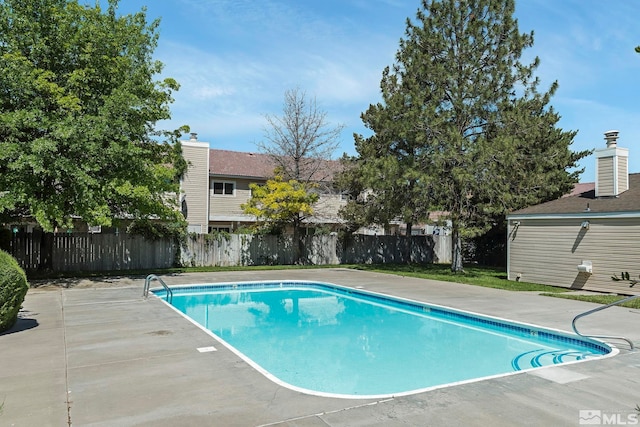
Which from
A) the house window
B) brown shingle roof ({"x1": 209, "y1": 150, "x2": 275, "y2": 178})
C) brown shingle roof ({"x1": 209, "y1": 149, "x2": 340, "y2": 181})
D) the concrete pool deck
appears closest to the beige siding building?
the concrete pool deck

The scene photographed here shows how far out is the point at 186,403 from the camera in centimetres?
487

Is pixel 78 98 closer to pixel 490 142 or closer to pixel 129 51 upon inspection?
pixel 129 51

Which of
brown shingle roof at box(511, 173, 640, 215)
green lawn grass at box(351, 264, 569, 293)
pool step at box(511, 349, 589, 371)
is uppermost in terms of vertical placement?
brown shingle roof at box(511, 173, 640, 215)

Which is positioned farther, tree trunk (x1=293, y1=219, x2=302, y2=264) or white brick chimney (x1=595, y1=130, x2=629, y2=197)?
tree trunk (x1=293, y1=219, x2=302, y2=264)

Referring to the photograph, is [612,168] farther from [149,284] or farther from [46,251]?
[46,251]

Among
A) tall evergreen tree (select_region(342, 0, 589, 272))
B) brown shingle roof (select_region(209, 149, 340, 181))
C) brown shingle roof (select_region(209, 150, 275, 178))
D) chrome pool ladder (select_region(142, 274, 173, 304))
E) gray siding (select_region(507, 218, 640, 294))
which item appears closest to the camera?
chrome pool ladder (select_region(142, 274, 173, 304))

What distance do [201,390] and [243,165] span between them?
2506cm

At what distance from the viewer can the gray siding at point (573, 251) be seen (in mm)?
14648

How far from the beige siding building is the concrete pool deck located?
631 cm

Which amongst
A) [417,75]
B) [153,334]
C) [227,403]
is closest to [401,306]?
[153,334]

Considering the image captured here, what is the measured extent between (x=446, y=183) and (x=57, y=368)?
52.3 feet

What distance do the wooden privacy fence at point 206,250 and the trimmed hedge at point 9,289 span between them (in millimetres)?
11375

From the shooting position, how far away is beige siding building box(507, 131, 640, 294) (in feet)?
48.4

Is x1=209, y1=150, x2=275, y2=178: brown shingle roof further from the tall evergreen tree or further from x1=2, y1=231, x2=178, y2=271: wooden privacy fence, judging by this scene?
the tall evergreen tree
